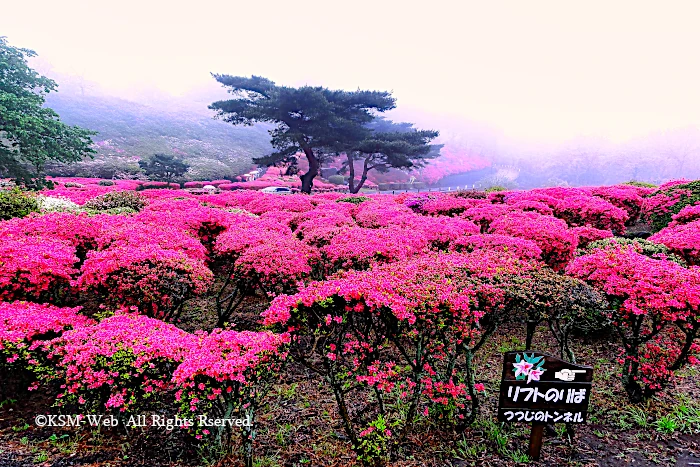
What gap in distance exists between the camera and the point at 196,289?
5258mm

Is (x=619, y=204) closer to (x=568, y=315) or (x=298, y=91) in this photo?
(x=568, y=315)

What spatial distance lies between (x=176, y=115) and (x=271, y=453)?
88.6 m

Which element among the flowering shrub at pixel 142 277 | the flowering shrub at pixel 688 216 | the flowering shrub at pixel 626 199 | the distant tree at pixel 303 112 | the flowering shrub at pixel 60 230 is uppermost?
the distant tree at pixel 303 112

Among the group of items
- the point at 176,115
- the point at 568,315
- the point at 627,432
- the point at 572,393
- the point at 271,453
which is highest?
the point at 176,115

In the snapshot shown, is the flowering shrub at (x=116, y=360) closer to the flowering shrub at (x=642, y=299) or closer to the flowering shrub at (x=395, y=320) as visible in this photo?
the flowering shrub at (x=395, y=320)

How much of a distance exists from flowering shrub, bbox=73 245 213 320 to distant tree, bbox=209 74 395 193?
81.9 feet

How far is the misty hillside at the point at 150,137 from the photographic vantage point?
1766 inches

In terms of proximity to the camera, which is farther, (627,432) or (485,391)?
(485,391)

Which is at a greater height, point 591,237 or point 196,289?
point 591,237

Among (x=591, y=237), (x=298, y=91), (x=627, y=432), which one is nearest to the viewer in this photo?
(x=627, y=432)

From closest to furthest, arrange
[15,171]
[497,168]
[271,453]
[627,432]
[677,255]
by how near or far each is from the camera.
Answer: [271,453]
[627,432]
[677,255]
[15,171]
[497,168]

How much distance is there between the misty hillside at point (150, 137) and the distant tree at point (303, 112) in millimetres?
18359

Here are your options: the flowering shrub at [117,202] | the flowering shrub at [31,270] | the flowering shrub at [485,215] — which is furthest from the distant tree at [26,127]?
the flowering shrub at [485,215]

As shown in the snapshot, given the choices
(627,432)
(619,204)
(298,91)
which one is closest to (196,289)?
(627,432)
